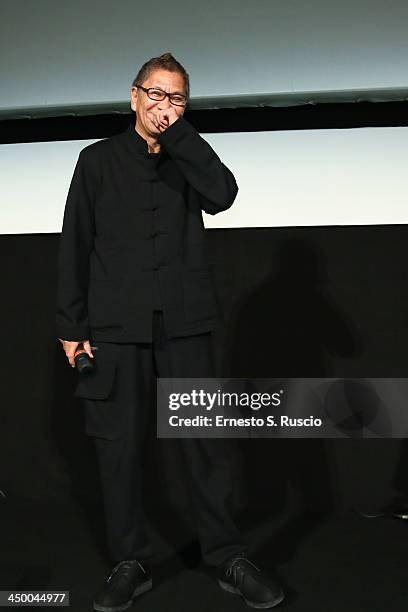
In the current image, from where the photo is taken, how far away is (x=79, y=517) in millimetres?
2562

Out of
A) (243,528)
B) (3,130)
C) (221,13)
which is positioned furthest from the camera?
(3,130)

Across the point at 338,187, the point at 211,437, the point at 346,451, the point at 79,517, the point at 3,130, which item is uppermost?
the point at 3,130

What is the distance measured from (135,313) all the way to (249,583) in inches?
30.0

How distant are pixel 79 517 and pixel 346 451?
1063mm

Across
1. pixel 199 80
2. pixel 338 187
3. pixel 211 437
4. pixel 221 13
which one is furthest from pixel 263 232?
pixel 211 437

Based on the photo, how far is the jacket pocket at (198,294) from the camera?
1.85 meters

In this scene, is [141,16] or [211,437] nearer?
[211,437]

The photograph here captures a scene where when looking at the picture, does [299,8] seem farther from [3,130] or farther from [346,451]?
[346,451]

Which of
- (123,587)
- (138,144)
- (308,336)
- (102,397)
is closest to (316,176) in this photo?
(308,336)

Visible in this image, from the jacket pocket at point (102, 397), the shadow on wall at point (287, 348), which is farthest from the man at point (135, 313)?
the shadow on wall at point (287, 348)

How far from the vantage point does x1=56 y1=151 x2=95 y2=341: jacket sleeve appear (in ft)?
5.95

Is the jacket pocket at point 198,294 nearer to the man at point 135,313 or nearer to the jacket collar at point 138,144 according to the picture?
the man at point 135,313

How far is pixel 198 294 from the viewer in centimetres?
187

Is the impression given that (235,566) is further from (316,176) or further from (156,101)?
(316,176)
